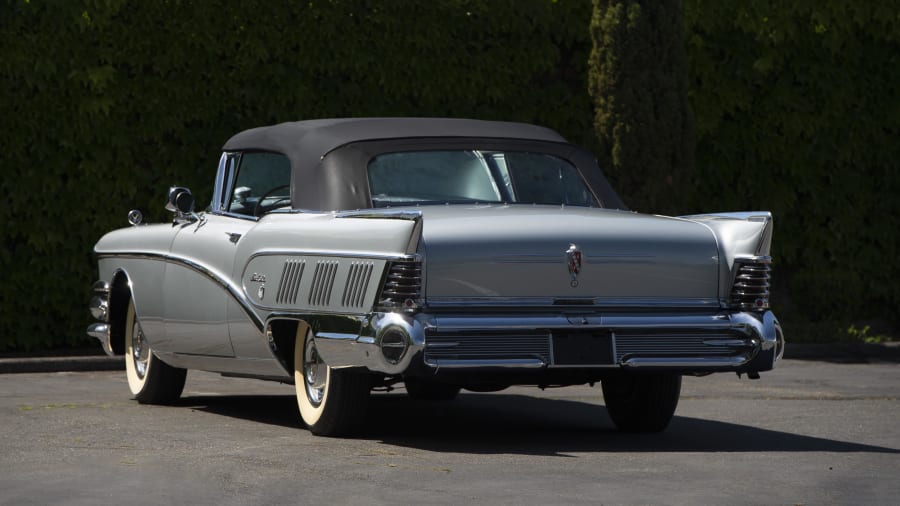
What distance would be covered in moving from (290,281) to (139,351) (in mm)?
2618

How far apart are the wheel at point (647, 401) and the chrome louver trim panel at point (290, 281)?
1.65 metres

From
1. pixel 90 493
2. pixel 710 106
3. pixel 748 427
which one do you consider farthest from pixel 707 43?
pixel 90 493

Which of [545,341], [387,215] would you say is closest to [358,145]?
[387,215]

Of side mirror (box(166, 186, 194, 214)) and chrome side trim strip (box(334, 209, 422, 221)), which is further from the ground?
chrome side trim strip (box(334, 209, 422, 221))

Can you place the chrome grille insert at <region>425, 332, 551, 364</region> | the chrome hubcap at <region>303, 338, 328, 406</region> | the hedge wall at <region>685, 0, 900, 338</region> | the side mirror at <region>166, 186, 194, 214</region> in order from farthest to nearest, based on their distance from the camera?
the hedge wall at <region>685, 0, 900, 338</region> → the side mirror at <region>166, 186, 194, 214</region> → the chrome hubcap at <region>303, 338, 328, 406</region> → the chrome grille insert at <region>425, 332, 551, 364</region>

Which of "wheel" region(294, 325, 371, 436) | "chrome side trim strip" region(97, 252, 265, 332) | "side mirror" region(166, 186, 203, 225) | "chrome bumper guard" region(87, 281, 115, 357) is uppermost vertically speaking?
"side mirror" region(166, 186, 203, 225)

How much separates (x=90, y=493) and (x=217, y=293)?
2.59 m

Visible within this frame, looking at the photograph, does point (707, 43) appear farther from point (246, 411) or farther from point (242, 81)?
point (246, 411)

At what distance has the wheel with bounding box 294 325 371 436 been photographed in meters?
8.04

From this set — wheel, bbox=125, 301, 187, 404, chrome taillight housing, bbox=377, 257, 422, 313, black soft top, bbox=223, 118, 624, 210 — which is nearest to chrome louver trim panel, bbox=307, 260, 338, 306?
chrome taillight housing, bbox=377, 257, 422, 313

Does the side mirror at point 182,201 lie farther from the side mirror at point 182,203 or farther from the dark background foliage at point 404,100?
the dark background foliage at point 404,100

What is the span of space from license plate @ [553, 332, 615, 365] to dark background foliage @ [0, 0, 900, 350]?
7.04m

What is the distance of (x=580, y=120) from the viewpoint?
50.6 feet

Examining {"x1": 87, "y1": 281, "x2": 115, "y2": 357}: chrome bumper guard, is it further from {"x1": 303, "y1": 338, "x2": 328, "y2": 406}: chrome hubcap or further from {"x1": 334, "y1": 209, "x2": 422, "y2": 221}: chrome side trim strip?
{"x1": 334, "y1": 209, "x2": 422, "y2": 221}: chrome side trim strip
